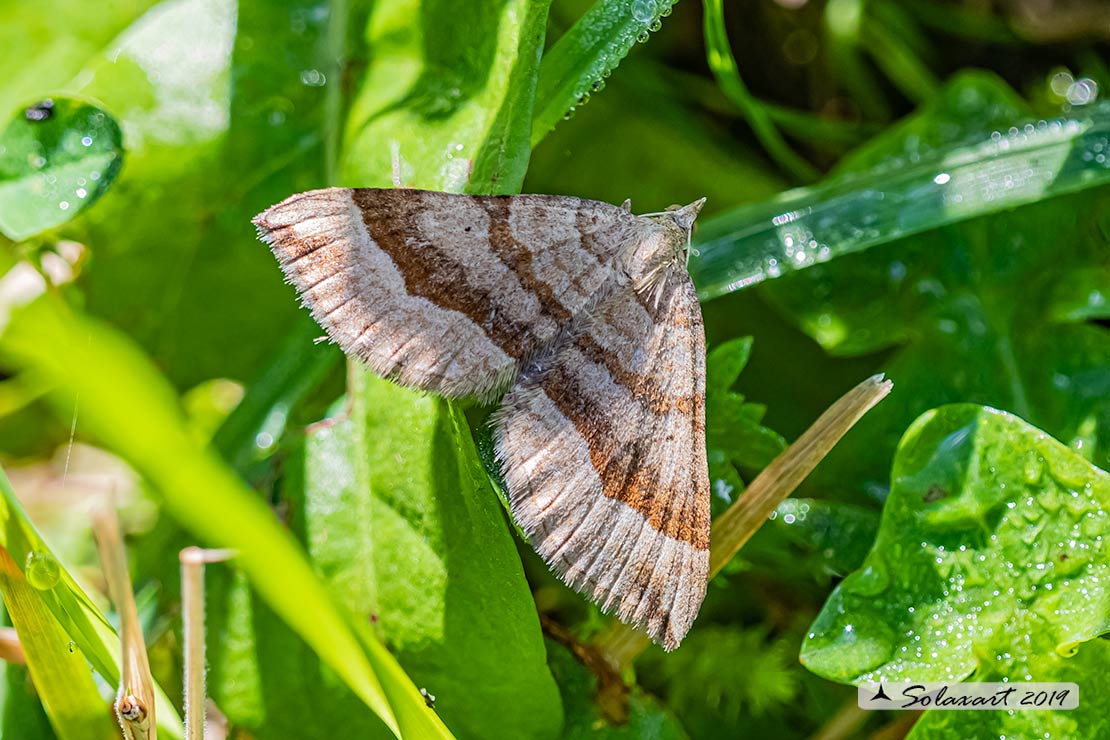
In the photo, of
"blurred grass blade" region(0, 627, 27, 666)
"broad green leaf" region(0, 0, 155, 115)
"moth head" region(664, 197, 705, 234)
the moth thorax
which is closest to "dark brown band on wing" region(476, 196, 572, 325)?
the moth thorax

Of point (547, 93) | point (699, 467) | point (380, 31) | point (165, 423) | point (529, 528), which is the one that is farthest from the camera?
point (380, 31)

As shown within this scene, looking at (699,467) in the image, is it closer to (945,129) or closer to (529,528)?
(529,528)

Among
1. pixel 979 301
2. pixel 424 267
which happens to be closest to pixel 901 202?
pixel 979 301

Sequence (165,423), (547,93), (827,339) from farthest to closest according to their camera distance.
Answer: (827,339)
(547,93)
(165,423)

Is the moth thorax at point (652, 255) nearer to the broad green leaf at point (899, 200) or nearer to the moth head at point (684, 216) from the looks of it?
the moth head at point (684, 216)

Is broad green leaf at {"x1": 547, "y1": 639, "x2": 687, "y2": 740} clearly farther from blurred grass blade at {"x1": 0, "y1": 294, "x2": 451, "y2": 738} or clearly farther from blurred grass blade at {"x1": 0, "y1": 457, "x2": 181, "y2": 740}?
blurred grass blade at {"x1": 0, "y1": 457, "x2": 181, "y2": 740}

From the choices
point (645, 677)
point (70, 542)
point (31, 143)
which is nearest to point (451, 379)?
point (645, 677)

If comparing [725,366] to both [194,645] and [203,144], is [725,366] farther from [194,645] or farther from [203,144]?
[203,144]

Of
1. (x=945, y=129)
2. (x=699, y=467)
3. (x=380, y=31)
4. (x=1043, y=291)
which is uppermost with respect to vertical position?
(x=945, y=129)
